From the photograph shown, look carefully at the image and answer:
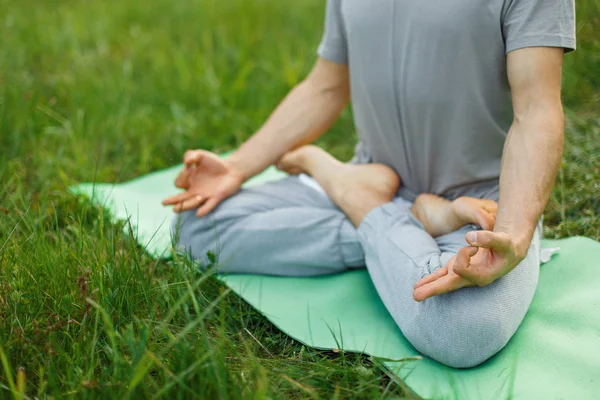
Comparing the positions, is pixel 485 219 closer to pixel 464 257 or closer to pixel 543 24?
Answer: pixel 464 257

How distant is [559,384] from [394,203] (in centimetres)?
72

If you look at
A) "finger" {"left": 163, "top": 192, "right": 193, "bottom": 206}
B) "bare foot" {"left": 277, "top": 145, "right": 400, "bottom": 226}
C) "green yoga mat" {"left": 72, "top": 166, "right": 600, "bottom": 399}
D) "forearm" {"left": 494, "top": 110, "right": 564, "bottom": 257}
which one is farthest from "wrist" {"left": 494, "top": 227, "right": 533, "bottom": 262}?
"finger" {"left": 163, "top": 192, "right": 193, "bottom": 206}

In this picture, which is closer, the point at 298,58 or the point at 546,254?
the point at 546,254

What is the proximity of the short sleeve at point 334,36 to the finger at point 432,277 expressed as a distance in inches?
33.2

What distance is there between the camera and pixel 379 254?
188cm

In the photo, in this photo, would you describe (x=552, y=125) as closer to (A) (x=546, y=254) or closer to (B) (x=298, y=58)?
(A) (x=546, y=254)

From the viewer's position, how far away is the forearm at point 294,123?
2.24 metres

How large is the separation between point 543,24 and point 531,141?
282 millimetres

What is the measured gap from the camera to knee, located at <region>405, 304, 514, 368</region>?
1607mm

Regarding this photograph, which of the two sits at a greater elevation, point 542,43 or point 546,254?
point 542,43

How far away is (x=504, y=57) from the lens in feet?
5.91

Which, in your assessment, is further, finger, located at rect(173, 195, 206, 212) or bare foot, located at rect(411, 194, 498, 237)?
finger, located at rect(173, 195, 206, 212)

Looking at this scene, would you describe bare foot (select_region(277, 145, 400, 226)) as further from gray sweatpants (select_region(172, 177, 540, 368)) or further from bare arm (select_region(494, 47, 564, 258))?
bare arm (select_region(494, 47, 564, 258))

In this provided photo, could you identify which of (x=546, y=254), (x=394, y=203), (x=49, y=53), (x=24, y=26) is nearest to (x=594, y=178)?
(x=546, y=254)
